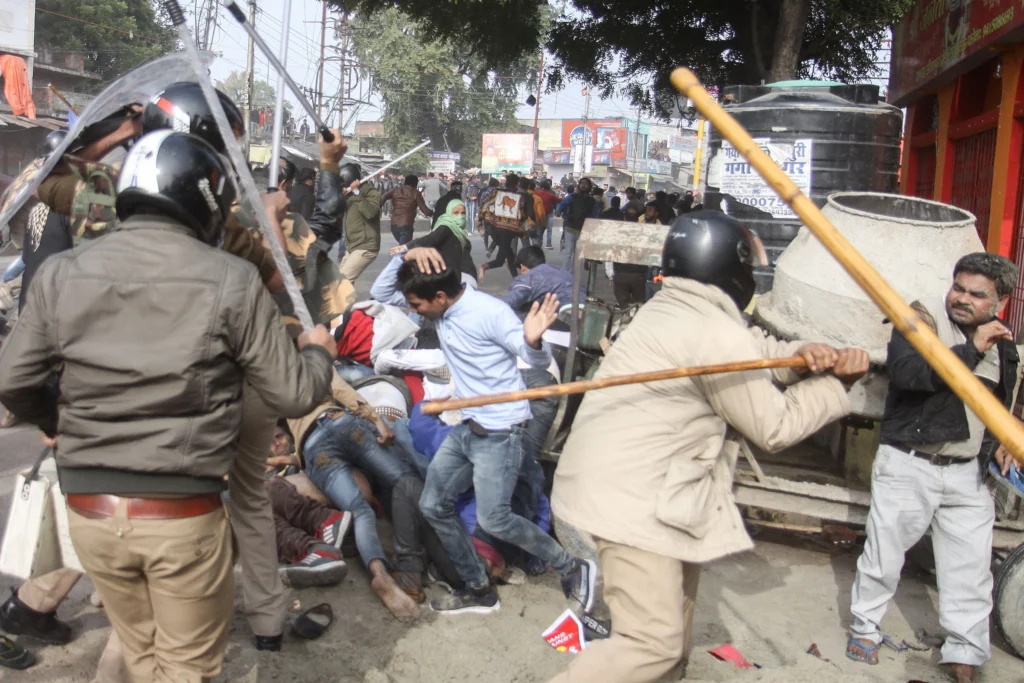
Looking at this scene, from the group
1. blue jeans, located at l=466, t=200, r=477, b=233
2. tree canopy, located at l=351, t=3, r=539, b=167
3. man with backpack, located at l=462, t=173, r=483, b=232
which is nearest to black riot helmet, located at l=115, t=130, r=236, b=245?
man with backpack, located at l=462, t=173, r=483, b=232

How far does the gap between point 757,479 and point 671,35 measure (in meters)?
8.79

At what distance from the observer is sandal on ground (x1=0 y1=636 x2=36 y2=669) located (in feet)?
11.7

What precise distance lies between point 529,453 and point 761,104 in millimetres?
2854

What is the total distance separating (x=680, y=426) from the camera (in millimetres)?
2855

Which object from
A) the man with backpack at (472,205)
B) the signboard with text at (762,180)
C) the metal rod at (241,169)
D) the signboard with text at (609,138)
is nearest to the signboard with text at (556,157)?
the signboard with text at (609,138)

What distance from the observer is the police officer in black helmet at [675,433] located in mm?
2750

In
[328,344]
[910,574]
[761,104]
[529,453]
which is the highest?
[761,104]

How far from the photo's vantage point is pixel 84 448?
239 cm

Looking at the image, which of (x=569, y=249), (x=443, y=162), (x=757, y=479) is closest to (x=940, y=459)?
(x=757, y=479)

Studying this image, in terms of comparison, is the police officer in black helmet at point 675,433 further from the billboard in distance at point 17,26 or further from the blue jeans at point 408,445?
the billboard in distance at point 17,26

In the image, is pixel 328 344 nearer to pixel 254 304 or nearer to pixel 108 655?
pixel 254 304

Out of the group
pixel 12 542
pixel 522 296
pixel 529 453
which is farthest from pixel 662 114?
pixel 12 542

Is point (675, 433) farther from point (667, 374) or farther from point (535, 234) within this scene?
point (535, 234)

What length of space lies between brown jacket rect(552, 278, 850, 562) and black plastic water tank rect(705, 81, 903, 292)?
3512 mm
